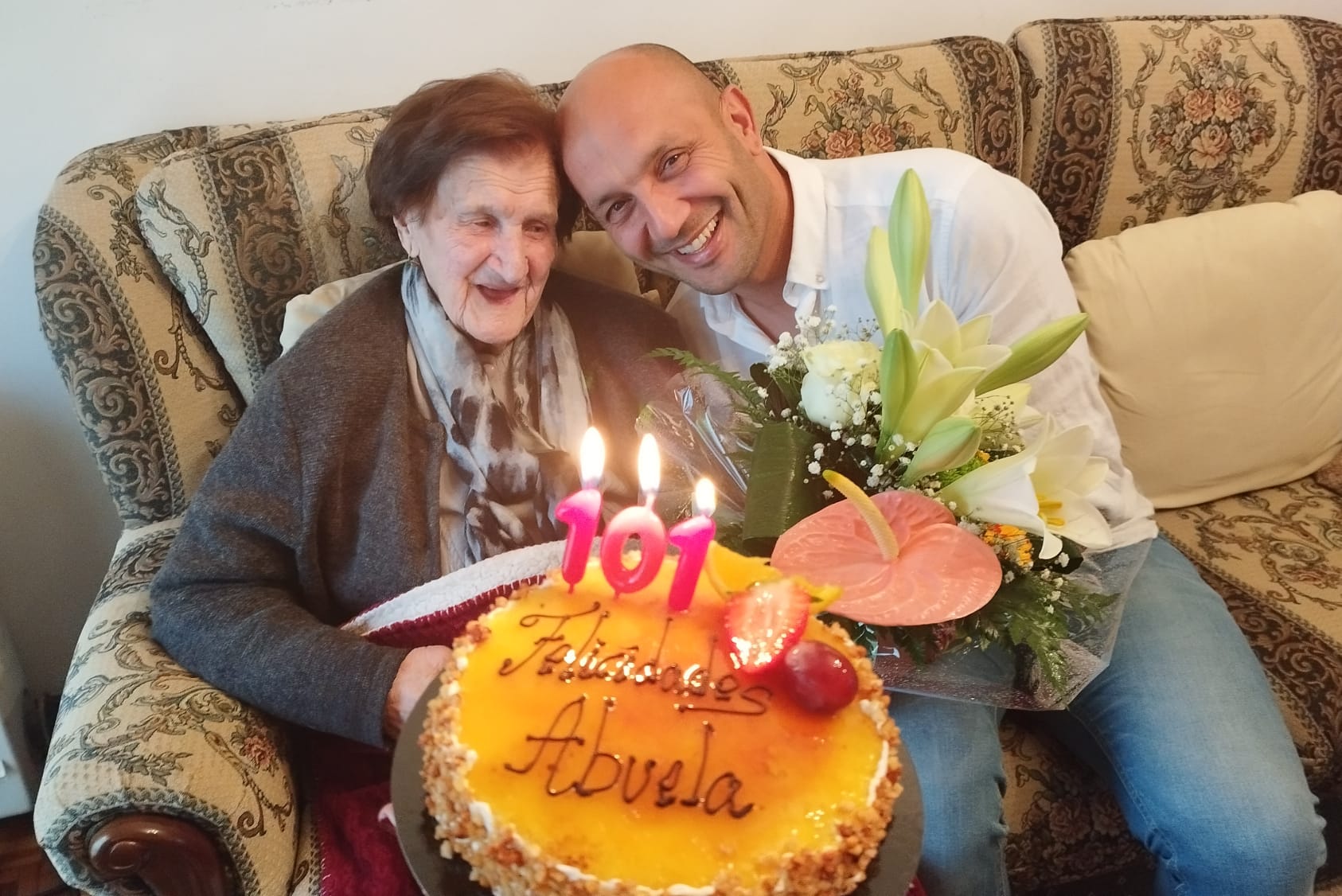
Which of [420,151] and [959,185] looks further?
[959,185]

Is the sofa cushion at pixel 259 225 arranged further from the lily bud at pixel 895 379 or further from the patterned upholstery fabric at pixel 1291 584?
the patterned upholstery fabric at pixel 1291 584

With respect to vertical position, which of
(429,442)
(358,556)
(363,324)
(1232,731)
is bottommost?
(1232,731)

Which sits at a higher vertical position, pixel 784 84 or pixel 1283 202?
pixel 784 84

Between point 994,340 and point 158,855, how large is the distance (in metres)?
1.20

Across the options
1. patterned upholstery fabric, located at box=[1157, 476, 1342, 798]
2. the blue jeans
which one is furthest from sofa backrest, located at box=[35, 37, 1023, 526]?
patterned upholstery fabric, located at box=[1157, 476, 1342, 798]

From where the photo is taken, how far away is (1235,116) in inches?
75.3

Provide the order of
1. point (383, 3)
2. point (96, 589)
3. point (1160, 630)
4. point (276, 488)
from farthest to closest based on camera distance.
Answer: point (96, 589), point (383, 3), point (1160, 630), point (276, 488)

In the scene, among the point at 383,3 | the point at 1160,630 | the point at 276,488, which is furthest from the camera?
the point at 383,3

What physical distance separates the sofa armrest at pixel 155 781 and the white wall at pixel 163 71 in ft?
2.21

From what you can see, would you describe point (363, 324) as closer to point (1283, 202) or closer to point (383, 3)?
point (383, 3)

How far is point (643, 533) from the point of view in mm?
818

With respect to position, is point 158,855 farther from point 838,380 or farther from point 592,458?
point 838,380

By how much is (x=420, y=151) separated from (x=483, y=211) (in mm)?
110

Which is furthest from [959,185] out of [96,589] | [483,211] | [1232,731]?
[96,589]
